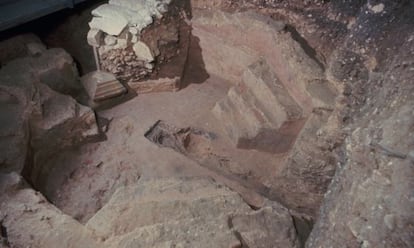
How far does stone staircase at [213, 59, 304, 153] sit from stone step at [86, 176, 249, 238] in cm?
133

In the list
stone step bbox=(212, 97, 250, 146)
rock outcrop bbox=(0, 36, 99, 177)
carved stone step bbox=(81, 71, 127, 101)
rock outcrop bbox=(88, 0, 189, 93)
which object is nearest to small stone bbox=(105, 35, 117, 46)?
rock outcrop bbox=(88, 0, 189, 93)

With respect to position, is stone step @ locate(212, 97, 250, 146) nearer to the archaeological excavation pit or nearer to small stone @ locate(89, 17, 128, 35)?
the archaeological excavation pit

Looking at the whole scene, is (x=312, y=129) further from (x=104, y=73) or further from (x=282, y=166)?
(x=104, y=73)

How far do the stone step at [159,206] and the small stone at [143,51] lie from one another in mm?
2208

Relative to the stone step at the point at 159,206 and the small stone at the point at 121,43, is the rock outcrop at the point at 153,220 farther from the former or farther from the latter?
the small stone at the point at 121,43

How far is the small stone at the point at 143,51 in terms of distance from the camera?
15.6ft

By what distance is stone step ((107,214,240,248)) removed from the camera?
2475 mm

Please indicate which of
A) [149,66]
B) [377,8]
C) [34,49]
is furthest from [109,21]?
[377,8]

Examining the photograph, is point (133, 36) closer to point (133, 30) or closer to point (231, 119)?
point (133, 30)

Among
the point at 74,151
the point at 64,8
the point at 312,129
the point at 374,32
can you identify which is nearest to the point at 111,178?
the point at 74,151

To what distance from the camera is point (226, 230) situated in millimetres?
2611

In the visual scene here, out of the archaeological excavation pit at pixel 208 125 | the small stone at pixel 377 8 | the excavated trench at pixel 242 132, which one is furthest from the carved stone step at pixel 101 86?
the small stone at pixel 377 8

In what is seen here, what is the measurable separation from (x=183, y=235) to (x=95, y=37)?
2946 millimetres

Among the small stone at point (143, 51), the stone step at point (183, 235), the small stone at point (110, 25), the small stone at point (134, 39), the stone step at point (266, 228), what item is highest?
the stone step at point (266, 228)
